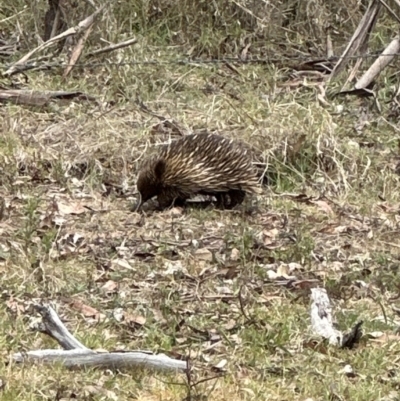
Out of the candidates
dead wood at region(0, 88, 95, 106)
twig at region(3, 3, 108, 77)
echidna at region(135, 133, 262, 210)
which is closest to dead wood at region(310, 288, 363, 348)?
echidna at region(135, 133, 262, 210)

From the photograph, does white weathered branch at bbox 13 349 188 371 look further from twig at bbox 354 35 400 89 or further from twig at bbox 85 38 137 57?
twig at bbox 354 35 400 89

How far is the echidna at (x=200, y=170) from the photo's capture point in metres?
8.09

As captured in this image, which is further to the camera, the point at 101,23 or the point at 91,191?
the point at 101,23

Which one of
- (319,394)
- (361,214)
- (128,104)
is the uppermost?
(319,394)

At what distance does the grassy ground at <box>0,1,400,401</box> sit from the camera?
4781 millimetres

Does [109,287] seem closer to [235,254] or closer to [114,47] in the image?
[235,254]

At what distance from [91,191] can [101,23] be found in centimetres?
324

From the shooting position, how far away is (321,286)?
599 cm

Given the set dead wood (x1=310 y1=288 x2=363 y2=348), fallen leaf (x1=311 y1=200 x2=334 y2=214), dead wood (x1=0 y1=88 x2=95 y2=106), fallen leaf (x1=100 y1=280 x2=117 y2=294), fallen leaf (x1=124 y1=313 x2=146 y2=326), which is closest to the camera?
dead wood (x1=310 y1=288 x2=363 y2=348)

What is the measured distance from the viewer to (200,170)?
8297 millimetres

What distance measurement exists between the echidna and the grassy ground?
0.81ft

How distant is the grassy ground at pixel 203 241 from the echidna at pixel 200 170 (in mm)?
247

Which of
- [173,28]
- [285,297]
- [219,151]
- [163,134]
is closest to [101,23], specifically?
[173,28]

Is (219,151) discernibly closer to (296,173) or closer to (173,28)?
(296,173)
